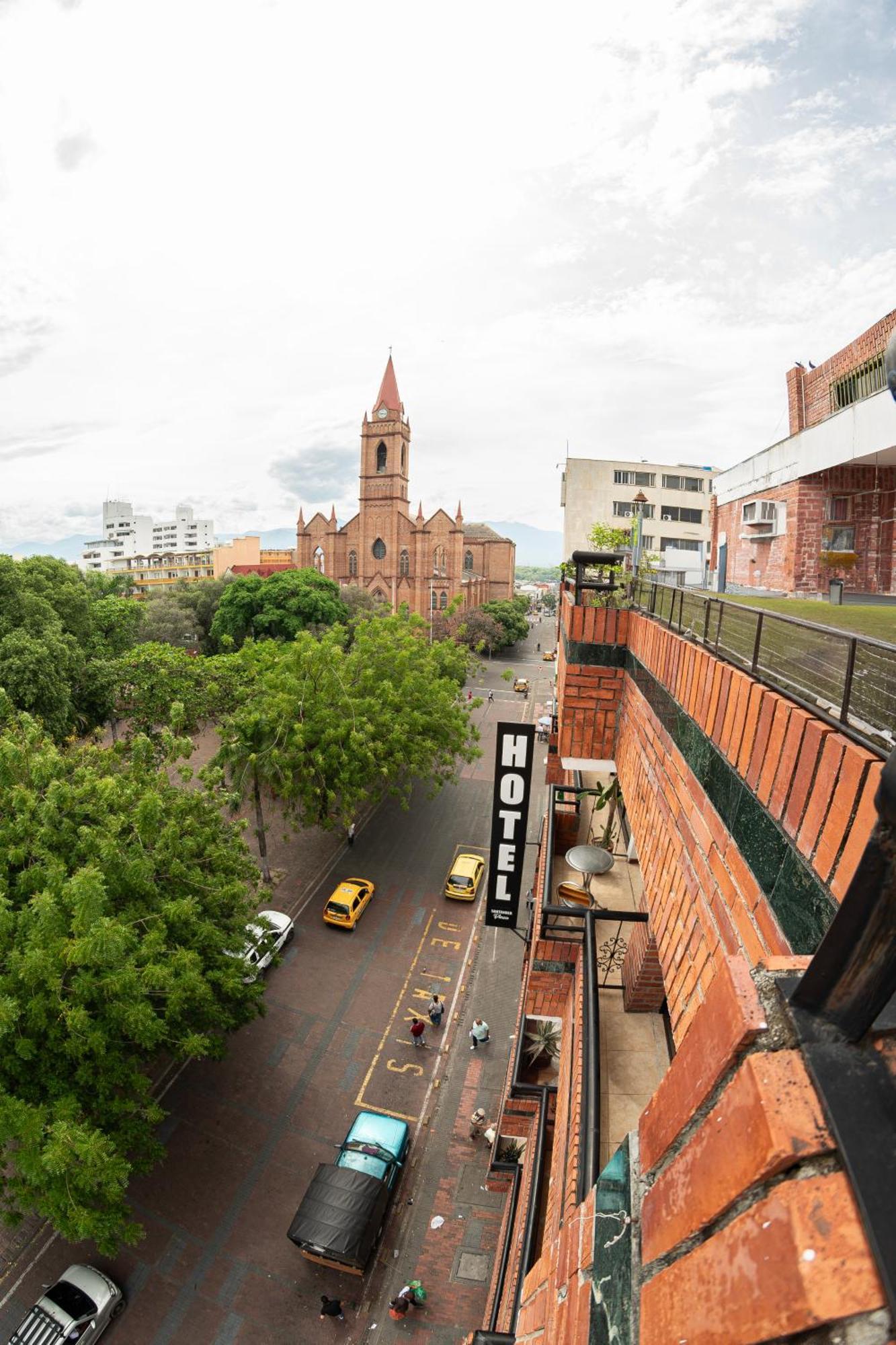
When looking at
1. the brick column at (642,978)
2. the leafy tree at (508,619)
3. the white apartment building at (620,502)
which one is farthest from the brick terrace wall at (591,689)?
the leafy tree at (508,619)

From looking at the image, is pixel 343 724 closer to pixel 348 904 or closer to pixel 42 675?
pixel 348 904

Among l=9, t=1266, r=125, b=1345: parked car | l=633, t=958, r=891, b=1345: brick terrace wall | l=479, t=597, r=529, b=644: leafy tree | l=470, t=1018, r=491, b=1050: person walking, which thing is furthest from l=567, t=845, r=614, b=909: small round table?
l=479, t=597, r=529, b=644: leafy tree

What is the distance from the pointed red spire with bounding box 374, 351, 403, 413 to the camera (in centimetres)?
5994

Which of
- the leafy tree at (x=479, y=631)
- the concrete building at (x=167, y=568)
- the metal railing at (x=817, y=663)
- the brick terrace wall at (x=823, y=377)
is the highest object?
the concrete building at (x=167, y=568)

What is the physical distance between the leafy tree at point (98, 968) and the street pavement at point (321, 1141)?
1071 mm

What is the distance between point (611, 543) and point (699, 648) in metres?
11.5

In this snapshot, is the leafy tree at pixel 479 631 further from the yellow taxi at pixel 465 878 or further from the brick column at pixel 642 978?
the brick column at pixel 642 978

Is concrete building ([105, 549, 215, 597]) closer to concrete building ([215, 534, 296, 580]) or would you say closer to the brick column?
concrete building ([215, 534, 296, 580])

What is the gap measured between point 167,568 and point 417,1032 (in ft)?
285

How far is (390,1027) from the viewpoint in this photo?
13.8 meters

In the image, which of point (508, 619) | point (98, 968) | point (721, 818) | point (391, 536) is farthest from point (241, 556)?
point (721, 818)

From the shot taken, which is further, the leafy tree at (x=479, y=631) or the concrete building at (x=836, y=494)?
the leafy tree at (x=479, y=631)

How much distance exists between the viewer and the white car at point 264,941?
11109 mm

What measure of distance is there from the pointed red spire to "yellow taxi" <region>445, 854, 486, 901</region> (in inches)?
1987
